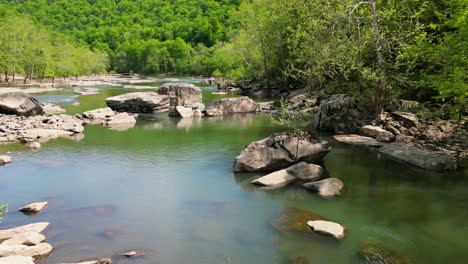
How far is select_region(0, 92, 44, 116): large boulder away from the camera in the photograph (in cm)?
3219

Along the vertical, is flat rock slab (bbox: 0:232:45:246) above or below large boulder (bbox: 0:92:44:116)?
below

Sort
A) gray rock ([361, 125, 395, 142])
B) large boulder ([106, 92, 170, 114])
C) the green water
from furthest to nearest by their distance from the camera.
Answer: large boulder ([106, 92, 170, 114]) < gray rock ([361, 125, 395, 142]) < the green water

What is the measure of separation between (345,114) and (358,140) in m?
3.45

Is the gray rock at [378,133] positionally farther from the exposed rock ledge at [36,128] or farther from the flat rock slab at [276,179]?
the exposed rock ledge at [36,128]

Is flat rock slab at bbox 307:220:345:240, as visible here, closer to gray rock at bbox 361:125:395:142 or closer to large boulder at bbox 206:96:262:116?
gray rock at bbox 361:125:395:142

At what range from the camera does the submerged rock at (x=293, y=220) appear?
12718mm

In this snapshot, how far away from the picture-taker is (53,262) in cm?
1038

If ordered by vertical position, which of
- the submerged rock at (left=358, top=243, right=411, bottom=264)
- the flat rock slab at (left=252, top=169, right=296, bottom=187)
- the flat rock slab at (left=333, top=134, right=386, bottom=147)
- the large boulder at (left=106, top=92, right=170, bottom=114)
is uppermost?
the large boulder at (left=106, top=92, right=170, bottom=114)

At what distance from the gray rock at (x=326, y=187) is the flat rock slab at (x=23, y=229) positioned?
956 centimetres

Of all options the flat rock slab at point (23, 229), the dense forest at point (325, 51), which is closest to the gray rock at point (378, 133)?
the dense forest at point (325, 51)

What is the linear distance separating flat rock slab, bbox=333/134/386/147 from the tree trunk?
248 centimetres

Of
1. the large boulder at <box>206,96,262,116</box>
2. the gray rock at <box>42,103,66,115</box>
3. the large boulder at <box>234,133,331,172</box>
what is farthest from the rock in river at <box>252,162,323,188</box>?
the gray rock at <box>42,103,66,115</box>

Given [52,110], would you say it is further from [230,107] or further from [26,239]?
[26,239]

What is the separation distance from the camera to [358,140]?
82.3 feet
